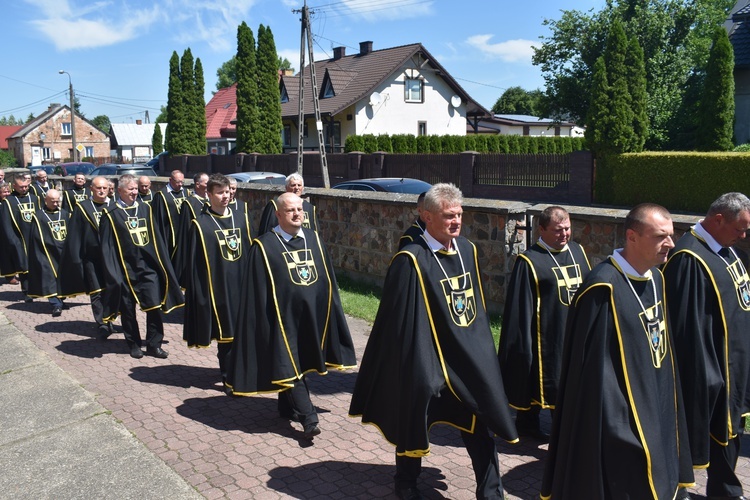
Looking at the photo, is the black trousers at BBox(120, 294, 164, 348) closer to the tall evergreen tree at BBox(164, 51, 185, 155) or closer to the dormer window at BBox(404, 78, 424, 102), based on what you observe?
the tall evergreen tree at BBox(164, 51, 185, 155)

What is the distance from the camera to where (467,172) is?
89.2 ft

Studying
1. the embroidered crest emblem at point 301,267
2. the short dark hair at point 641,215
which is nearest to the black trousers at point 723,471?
the short dark hair at point 641,215

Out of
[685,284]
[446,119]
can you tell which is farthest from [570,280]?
[446,119]

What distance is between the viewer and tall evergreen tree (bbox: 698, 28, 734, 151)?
2597cm

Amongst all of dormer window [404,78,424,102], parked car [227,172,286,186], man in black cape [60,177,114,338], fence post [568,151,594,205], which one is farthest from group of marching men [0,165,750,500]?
dormer window [404,78,424,102]

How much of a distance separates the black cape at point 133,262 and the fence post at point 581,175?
19.0m

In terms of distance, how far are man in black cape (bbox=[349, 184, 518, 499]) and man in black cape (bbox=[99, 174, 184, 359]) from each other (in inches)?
171

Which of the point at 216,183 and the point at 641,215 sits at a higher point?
the point at 216,183

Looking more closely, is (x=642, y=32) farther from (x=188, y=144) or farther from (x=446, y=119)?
(x=188, y=144)

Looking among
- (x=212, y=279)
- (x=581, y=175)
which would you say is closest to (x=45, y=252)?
(x=212, y=279)

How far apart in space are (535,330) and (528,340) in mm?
105

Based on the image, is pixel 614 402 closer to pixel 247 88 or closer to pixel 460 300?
pixel 460 300

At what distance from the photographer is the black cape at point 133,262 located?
8094 mm

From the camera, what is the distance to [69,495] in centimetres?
501
